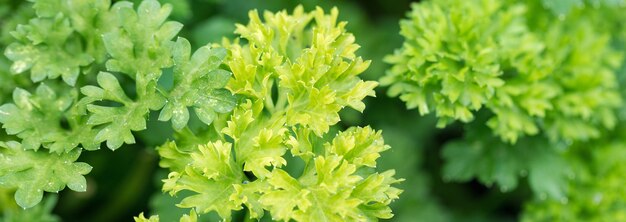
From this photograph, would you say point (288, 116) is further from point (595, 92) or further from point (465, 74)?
point (595, 92)

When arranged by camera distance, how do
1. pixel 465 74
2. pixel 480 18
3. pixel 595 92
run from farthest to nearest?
1. pixel 595 92
2. pixel 480 18
3. pixel 465 74

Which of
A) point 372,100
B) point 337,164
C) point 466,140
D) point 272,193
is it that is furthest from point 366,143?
point 372,100

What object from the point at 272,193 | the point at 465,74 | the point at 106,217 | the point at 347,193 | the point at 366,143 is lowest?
the point at 106,217

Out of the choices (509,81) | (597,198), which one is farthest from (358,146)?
(597,198)

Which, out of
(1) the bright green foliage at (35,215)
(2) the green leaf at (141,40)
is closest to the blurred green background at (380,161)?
(1) the bright green foliage at (35,215)

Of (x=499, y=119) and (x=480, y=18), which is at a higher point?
(x=480, y=18)

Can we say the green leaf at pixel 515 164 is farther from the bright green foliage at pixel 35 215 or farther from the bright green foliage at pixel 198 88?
the bright green foliage at pixel 35 215

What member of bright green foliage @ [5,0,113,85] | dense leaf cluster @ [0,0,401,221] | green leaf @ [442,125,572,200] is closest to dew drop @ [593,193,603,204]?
green leaf @ [442,125,572,200]

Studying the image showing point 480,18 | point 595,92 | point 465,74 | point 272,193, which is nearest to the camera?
point 272,193
